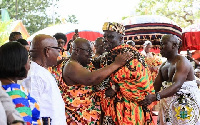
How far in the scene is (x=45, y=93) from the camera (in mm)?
2947

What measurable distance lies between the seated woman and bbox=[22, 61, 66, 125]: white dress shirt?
1.41 feet

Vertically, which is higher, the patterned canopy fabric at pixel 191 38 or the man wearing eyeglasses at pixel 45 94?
the man wearing eyeglasses at pixel 45 94

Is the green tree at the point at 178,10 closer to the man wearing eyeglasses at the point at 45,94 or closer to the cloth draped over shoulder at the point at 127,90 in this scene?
the cloth draped over shoulder at the point at 127,90

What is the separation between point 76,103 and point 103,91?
0.36 m

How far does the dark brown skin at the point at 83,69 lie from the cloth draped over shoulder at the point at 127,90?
0.12 metres

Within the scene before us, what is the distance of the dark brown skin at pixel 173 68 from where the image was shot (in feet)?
15.1

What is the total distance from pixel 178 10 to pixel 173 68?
23555 millimetres

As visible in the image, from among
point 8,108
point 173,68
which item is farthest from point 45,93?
point 173,68

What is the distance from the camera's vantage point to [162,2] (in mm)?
28234

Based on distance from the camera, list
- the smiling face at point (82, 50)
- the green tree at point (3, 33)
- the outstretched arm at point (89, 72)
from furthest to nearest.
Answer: the green tree at point (3, 33) → the smiling face at point (82, 50) → the outstretched arm at point (89, 72)

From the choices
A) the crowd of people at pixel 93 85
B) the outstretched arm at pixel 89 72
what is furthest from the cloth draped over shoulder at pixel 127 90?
the outstretched arm at pixel 89 72

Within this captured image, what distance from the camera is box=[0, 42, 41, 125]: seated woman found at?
241 centimetres

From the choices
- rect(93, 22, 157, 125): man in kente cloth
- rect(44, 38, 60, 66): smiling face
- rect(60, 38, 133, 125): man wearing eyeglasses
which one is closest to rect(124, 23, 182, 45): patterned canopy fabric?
rect(93, 22, 157, 125): man in kente cloth

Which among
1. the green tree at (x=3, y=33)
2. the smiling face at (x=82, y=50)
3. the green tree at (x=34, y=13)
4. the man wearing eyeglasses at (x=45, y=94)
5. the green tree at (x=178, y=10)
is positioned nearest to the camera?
the man wearing eyeglasses at (x=45, y=94)
